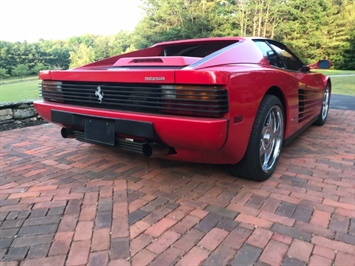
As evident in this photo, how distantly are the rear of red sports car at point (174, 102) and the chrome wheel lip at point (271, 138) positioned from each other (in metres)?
0.08

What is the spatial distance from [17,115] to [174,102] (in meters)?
3.89

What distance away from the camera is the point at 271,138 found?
2650mm

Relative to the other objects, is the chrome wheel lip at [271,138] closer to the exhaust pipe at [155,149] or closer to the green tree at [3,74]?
the exhaust pipe at [155,149]

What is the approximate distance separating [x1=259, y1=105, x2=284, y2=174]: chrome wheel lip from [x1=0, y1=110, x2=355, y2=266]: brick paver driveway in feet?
0.48

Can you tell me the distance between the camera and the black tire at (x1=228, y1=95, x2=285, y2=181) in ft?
7.39

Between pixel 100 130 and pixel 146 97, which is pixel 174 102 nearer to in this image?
pixel 146 97

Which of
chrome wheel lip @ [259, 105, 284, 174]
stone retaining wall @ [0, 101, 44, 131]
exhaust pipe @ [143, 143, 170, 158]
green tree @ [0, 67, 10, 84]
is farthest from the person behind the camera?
green tree @ [0, 67, 10, 84]

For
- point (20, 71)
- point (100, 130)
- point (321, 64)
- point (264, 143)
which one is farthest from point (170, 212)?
point (20, 71)

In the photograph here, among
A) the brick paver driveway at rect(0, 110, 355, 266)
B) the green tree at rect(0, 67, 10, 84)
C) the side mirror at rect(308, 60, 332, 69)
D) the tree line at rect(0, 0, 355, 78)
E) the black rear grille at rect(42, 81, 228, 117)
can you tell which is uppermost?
the tree line at rect(0, 0, 355, 78)

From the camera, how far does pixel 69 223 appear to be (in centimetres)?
184

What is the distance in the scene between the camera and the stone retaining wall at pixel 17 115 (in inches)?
181

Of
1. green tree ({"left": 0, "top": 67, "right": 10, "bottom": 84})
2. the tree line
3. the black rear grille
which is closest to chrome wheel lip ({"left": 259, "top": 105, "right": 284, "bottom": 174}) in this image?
the black rear grille

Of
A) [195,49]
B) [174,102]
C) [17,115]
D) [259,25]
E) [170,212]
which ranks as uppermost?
[259,25]

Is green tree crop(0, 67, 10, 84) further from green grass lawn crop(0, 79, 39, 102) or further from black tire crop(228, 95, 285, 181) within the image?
black tire crop(228, 95, 285, 181)
